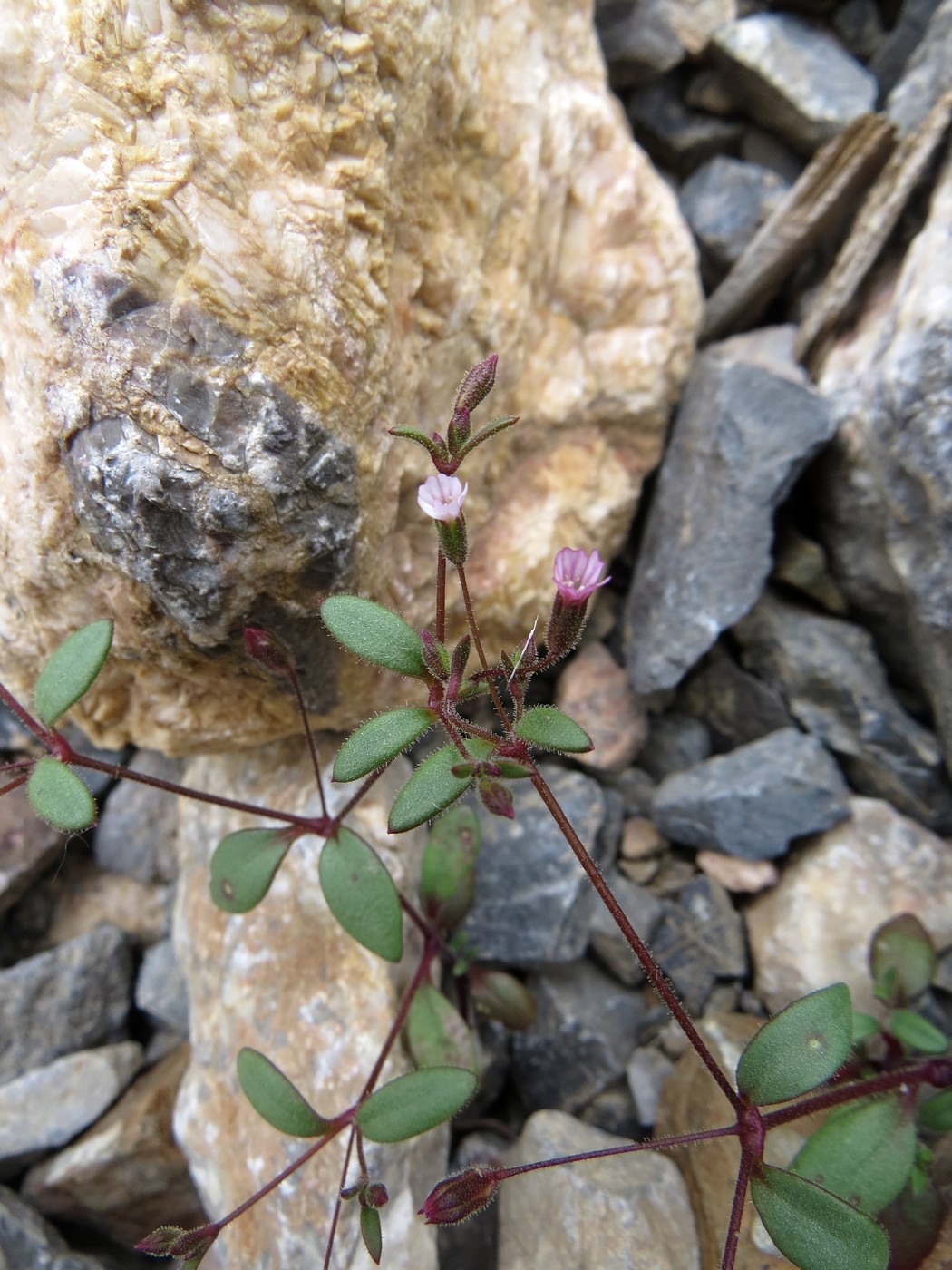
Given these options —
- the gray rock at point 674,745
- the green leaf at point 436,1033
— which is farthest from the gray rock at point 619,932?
the green leaf at point 436,1033

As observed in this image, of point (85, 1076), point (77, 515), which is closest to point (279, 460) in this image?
point (77, 515)

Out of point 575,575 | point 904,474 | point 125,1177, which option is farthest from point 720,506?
point 125,1177

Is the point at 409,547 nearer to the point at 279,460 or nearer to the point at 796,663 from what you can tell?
the point at 279,460

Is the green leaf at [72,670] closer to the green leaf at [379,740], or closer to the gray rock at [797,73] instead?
the green leaf at [379,740]

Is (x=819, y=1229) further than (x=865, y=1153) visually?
No

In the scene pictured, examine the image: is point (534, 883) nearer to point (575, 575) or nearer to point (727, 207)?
point (575, 575)
